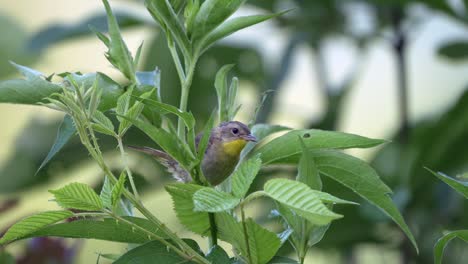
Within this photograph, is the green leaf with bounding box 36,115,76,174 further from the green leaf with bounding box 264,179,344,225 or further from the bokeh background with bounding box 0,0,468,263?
the bokeh background with bounding box 0,0,468,263

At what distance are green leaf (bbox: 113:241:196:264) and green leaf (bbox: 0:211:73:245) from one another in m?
0.05

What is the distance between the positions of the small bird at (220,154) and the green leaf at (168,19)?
7 centimetres

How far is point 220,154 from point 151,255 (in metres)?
0.13

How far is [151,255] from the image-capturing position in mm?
545

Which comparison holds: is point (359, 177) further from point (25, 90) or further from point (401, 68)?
point (401, 68)

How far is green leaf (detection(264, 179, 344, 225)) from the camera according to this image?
1.45 feet

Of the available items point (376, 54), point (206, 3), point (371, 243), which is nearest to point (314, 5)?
point (371, 243)

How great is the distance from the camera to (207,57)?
1.88 m

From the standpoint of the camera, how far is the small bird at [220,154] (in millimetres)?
619

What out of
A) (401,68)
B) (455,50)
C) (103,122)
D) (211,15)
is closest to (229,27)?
(211,15)

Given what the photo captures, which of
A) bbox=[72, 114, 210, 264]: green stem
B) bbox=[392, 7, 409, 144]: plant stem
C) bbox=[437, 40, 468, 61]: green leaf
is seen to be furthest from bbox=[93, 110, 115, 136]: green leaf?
bbox=[437, 40, 468, 61]: green leaf

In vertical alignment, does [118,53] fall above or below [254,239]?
above

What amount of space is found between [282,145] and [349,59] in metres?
1.58

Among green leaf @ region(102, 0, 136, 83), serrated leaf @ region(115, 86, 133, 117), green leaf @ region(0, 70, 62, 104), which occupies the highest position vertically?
green leaf @ region(102, 0, 136, 83)
